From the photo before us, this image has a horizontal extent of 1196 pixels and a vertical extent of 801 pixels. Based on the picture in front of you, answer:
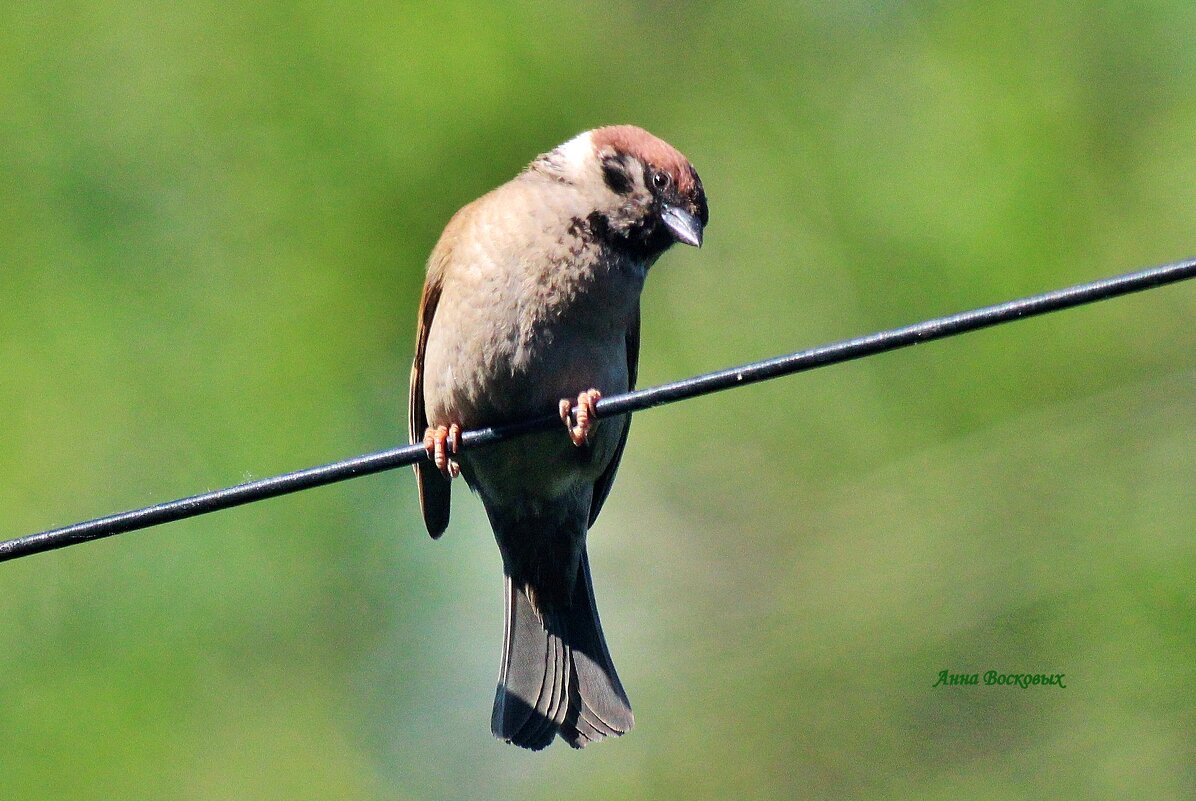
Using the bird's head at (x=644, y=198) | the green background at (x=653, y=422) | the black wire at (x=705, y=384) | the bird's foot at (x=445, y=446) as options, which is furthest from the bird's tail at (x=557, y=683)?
the green background at (x=653, y=422)

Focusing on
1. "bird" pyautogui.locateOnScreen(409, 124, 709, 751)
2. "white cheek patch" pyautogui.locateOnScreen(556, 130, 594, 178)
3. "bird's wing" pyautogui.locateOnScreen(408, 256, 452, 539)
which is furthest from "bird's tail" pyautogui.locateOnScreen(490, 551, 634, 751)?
"white cheek patch" pyautogui.locateOnScreen(556, 130, 594, 178)

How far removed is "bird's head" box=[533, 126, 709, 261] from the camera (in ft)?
15.3

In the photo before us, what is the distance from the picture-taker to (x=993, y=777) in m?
9.17

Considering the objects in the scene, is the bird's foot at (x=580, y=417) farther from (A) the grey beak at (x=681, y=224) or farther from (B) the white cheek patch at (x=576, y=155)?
(B) the white cheek patch at (x=576, y=155)

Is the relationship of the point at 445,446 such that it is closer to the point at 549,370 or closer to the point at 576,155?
the point at 549,370

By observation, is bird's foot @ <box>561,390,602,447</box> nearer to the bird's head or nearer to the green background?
the bird's head

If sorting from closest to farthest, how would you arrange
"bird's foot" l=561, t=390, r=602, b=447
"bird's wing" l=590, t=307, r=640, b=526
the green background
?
"bird's foot" l=561, t=390, r=602, b=447
"bird's wing" l=590, t=307, r=640, b=526
the green background

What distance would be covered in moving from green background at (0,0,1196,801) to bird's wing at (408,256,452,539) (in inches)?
190

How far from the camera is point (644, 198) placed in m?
4.70

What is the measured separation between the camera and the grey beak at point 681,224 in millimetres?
4633

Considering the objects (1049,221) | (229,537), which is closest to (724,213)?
(1049,221)

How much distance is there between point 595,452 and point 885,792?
5.58 meters

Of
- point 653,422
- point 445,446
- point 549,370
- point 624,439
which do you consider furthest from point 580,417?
point 653,422

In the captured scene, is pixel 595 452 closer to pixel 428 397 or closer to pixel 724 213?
pixel 428 397
